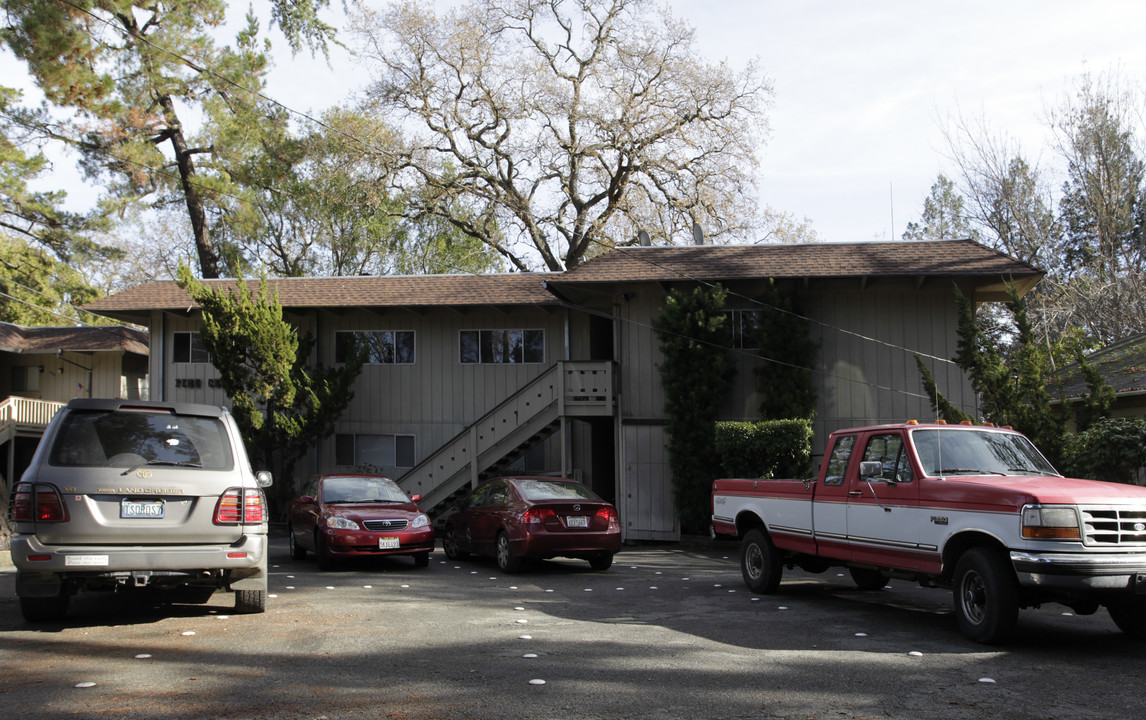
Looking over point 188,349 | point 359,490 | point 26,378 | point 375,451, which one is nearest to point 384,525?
point 359,490

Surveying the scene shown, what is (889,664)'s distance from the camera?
6.89 meters

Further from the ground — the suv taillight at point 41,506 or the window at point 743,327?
the window at point 743,327

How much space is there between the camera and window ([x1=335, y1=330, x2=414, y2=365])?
2456 centimetres

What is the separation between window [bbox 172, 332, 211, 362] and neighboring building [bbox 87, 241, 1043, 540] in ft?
0.90

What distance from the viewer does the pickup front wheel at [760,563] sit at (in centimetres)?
1073

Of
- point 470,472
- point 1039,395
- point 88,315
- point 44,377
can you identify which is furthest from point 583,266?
point 88,315

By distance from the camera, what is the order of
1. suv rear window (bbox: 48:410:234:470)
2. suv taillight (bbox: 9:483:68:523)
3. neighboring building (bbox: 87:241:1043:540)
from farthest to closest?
neighboring building (bbox: 87:241:1043:540) → suv rear window (bbox: 48:410:234:470) → suv taillight (bbox: 9:483:68:523)

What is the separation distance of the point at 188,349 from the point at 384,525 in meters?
14.7

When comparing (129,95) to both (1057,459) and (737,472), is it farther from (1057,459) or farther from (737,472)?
(1057,459)

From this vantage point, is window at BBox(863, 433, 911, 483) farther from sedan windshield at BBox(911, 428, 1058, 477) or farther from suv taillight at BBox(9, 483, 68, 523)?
suv taillight at BBox(9, 483, 68, 523)

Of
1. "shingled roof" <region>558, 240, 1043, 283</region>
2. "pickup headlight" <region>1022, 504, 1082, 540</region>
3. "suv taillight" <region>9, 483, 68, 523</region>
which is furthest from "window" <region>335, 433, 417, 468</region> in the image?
"pickup headlight" <region>1022, 504, 1082, 540</region>

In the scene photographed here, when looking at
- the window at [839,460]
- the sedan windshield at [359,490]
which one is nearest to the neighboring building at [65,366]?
the sedan windshield at [359,490]

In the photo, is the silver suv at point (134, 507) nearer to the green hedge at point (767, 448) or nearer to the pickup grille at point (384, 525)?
the pickup grille at point (384, 525)

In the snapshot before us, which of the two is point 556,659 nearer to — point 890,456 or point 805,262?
point 890,456
